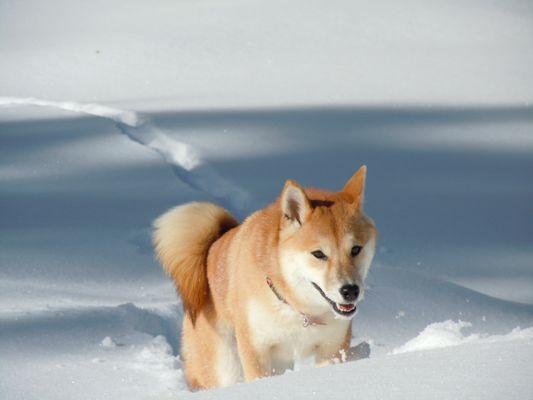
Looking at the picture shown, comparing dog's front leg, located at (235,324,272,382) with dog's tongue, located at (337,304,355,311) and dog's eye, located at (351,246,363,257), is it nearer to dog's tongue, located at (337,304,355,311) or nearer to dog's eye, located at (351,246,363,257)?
dog's tongue, located at (337,304,355,311)

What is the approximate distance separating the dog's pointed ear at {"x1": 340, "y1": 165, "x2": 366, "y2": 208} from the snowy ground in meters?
0.73

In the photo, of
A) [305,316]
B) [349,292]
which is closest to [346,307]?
[349,292]

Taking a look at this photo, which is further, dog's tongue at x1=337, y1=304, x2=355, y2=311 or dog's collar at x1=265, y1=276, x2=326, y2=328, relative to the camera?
dog's collar at x1=265, y1=276, x2=326, y2=328

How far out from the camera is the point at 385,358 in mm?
3266

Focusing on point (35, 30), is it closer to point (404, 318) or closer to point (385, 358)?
point (404, 318)

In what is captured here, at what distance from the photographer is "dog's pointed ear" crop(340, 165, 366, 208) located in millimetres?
4266

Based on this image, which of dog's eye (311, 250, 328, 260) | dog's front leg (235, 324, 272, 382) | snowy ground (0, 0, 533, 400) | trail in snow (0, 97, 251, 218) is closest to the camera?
dog's eye (311, 250, 328, 260)

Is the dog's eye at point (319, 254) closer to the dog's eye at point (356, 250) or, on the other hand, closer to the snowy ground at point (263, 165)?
the dog's eye at point (356, 250)

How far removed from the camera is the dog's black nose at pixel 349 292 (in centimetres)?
395

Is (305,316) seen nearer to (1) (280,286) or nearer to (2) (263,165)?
(1) (280,286)

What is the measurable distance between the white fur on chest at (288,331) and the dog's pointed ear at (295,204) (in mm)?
356

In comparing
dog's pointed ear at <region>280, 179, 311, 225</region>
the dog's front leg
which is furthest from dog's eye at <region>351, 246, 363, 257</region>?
the dog's front leg

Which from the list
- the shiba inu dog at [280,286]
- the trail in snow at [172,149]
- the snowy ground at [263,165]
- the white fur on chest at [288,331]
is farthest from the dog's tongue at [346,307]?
the trail in snow at [172,149]

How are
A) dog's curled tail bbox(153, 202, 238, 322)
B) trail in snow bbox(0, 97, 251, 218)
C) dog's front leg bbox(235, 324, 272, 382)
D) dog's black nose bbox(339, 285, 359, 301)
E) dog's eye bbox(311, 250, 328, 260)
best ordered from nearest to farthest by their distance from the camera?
dog's black nose bbox(339, 285, 359, 301)
dog's eye bbox(311, 250, 328, 260)
dog's front leg bbox(235, 324, 272, 382)
dog's curled tail bbox(153, 202, 238, 322)
trail in snow bbox(0, 97, 251, 218)
